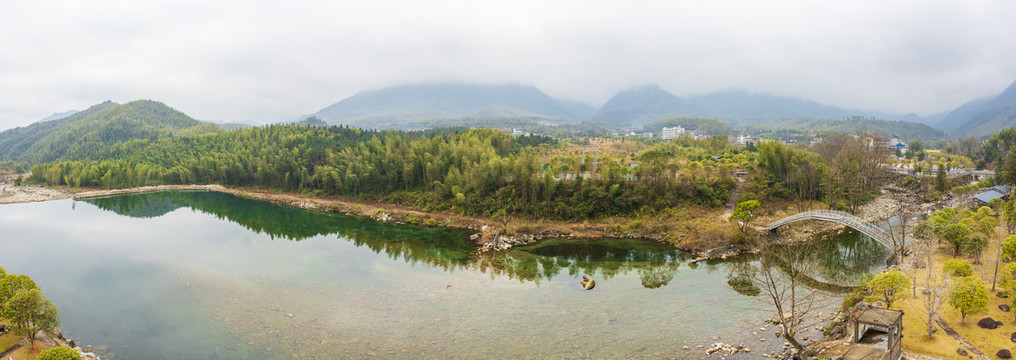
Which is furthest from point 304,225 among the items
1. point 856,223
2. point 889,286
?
point 856,223

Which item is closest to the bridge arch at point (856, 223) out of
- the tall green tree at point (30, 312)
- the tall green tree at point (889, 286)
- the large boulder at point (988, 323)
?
the tall green tree at point (889, 286)

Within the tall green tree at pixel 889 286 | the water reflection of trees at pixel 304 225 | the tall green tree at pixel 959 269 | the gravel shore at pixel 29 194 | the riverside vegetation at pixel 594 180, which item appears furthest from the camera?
the gravel shore at pixel 29 194

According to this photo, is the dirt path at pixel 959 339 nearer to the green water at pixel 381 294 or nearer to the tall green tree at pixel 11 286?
the green water at pixel 381 294

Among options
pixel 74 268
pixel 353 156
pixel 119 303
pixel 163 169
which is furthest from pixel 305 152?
pixel 119 303

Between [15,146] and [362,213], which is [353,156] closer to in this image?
[362,213]

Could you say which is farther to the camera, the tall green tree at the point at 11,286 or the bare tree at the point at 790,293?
the bare tree at the point at 790,293

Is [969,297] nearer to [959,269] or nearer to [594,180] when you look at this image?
[959,269]
